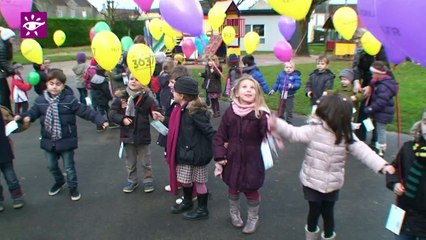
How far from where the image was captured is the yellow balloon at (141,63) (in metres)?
4.57

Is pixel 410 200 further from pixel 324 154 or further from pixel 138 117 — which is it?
pixel 138 117

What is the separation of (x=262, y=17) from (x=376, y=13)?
30106 mm

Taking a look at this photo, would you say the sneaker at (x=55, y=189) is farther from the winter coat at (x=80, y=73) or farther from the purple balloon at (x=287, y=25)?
the purple balloon at (x=287, y=25)

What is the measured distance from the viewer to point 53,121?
4.01 meters

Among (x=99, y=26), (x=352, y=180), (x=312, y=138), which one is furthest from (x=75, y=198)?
(x=99, y=26)

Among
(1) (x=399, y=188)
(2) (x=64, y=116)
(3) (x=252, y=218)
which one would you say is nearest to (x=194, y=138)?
(3) (x=252, y=218)

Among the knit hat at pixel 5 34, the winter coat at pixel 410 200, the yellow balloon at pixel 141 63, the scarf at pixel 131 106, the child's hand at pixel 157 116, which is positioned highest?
the knit hat at pixel 5 34

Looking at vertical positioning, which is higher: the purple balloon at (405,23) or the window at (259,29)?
the window at (259,29)

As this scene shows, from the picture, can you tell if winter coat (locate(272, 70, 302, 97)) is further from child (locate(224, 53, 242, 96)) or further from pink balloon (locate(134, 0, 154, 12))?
pink balloon (locate(134, 0, 154, 12))

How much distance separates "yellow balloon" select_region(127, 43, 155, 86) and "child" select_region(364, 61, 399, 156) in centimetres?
303

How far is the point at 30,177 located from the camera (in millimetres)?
4914

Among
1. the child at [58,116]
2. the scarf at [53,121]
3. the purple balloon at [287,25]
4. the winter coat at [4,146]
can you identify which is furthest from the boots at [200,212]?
the purple balloon at [287,25]

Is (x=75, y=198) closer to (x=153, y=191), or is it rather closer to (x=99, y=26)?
(x=153, y=191)

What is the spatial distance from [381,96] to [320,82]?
1.12 meters
